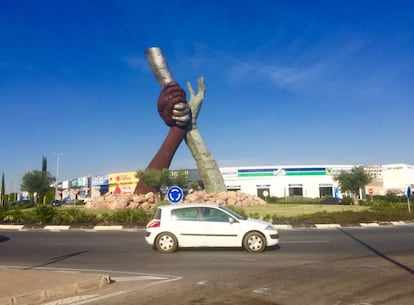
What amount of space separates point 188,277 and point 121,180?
70.5m

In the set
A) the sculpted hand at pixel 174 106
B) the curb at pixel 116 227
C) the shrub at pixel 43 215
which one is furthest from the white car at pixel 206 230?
the sculpted hand at pixel 174 106

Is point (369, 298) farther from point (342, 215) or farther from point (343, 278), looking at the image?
point (342, 215)

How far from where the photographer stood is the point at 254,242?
1109 centimetres

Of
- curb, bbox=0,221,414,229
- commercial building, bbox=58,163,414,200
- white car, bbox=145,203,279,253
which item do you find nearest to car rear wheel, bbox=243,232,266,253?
white car, bbox=145,203,279,253

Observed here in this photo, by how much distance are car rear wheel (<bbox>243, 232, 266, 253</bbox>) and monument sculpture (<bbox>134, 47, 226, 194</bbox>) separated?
26.2 meters

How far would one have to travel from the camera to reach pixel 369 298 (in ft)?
19.3

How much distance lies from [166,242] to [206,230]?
1270mm

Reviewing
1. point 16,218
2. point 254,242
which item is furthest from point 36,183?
point 254,242

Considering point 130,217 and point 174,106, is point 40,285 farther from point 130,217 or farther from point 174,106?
point 174,106

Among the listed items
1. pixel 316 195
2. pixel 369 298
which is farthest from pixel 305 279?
pixel 316 195

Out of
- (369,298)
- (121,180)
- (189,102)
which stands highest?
(189,102)

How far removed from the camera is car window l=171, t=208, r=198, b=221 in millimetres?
11406

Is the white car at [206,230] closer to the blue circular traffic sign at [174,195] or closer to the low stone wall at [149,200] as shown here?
the blue circular traffic sign at [174,195]

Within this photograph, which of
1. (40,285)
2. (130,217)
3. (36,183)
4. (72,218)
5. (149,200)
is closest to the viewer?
(40,285)
